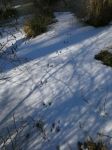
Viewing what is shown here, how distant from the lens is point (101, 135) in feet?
14.2

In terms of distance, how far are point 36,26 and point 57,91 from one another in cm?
221

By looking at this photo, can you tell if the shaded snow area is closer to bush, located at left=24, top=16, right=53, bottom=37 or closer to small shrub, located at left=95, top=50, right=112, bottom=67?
small shrub, located at left=95, top=50, right=112, bottom=67

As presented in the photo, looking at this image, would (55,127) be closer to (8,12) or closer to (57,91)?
(57,91)

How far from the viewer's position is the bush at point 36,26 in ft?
23.1

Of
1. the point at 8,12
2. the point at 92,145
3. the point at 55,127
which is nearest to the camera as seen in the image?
the point at 92,145

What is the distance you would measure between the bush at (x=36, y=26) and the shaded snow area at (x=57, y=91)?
246mm

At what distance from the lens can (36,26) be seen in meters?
7.09

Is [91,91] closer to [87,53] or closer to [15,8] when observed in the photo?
[87,53]

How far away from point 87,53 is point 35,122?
1.71 meters

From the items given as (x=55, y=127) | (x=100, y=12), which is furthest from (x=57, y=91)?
(x=100, y=12)

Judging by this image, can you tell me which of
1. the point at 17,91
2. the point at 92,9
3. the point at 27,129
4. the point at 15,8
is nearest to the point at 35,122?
the point at 27,129

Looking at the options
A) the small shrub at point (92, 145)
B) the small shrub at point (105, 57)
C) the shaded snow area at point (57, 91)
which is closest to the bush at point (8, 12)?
the shaded snow area at point (57, 91)

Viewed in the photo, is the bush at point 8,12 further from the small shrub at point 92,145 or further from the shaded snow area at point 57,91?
the small shrub at point 92,145

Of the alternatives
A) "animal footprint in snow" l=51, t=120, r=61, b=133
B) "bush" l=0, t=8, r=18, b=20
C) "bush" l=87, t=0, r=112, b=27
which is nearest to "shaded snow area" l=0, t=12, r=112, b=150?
"animal footprint in snow" l=51, t=120, r=61, b=133
